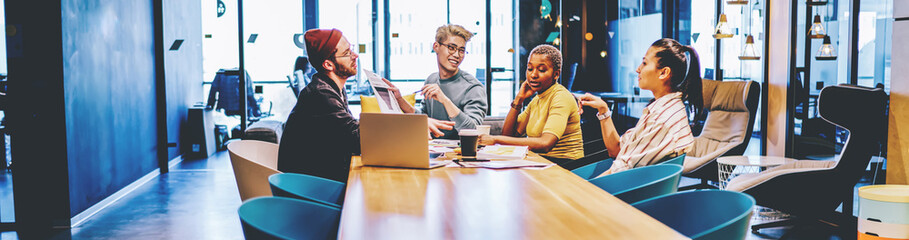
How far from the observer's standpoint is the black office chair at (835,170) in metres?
3.93

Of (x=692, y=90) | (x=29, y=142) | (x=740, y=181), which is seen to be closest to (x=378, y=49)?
(x=29, y=142)

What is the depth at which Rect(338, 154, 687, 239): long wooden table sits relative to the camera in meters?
1.48

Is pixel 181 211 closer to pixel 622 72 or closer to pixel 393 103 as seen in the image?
pixel 393 103

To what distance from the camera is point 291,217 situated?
5.91ft

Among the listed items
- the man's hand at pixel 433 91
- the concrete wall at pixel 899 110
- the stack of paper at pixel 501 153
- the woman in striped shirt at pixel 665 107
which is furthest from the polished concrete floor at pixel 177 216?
the stack of paper at pixel 501 153

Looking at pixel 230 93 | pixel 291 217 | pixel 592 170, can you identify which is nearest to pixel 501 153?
pixel 592 170

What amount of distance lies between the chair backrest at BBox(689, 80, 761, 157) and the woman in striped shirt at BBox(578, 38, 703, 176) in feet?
9.67

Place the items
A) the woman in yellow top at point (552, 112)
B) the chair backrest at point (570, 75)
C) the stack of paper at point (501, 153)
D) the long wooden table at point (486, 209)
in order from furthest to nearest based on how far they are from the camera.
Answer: the chair backrest at point (570, 75), the woman in yellow top at point (552, 112), the stack of paper at point (501, 153), the long wooden table at point (486, 209)

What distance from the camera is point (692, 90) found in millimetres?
2766

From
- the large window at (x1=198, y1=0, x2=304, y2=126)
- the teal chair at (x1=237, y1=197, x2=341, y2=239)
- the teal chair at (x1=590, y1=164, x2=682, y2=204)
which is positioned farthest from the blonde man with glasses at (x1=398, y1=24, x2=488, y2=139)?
the large window at (x1=198, y1=0, x2=304, y2=126)

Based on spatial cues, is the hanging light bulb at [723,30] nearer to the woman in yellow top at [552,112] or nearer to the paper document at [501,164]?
the woman in yellow top at [552,112]

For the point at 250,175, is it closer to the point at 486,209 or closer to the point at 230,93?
the point at 486,209

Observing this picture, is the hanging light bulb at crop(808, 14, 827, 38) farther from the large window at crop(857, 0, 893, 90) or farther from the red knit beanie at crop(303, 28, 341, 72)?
the red knit beanie at crop(303, 28, 341, 72)

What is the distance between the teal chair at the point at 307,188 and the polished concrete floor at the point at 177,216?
2245 millimetres
